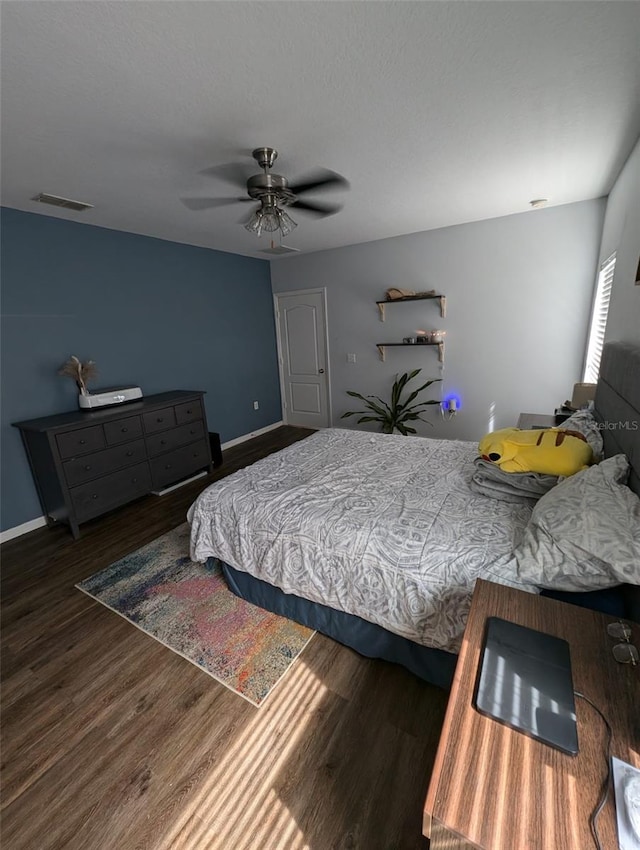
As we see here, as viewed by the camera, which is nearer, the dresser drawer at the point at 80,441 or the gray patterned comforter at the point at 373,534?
the gray patterned comforter at the point at 373,534

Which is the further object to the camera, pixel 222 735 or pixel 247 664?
pixel 247 664

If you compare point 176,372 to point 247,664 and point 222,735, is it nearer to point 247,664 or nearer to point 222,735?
point 247,664

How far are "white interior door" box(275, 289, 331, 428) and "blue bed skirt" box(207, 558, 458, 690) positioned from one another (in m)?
3.39

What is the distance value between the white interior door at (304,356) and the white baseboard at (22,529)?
11.0 feet

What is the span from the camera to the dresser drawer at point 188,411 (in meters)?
3.58

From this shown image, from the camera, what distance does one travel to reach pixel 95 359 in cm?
330

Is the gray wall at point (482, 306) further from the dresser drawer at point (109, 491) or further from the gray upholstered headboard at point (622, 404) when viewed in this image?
the dresser drawer at point (109, 491)

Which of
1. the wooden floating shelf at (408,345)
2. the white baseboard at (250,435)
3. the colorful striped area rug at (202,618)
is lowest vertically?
the colorful striped area rug at (202,618)

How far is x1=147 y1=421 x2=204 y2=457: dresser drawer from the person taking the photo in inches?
132

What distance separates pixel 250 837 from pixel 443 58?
111 inches

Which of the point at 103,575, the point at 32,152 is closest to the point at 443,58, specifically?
the point at 32,152

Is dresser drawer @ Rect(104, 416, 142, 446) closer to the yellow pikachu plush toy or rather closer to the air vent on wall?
the air vent on wall

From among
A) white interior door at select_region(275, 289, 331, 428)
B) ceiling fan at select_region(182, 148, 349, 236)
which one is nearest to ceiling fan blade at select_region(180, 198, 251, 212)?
ceiling fan at select_region(182, 148, 349, 236)

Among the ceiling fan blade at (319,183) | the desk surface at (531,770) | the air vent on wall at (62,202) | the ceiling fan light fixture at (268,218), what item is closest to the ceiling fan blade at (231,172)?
the ceiling fan light fixture at (268,218)
